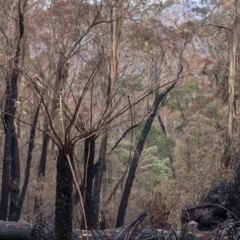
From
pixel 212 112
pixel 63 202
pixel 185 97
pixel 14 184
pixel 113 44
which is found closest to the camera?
pixel 63 202

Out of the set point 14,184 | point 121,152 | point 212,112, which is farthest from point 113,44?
point 121,152

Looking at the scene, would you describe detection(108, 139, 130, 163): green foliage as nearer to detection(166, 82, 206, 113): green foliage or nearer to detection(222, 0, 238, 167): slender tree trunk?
detection(166, 82, 206, 113): green foliage

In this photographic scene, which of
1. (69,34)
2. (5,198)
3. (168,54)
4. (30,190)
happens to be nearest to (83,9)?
(69,34)

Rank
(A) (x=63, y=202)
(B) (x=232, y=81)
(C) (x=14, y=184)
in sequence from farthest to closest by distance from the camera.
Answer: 1. (B) (x=232, y=81)
2. (C) (x=14, y=184)
3. (A) (x=63, y=202)

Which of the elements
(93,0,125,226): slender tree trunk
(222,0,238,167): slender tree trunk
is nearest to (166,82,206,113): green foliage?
(222,0,238,167): slender tree trunk

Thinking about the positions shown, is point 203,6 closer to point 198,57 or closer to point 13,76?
point 198,57

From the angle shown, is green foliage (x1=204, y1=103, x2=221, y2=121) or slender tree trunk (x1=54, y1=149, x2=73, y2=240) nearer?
slender tree trunk (x1=54, y1=149, x2=73, y2=240)

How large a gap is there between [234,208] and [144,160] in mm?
16776

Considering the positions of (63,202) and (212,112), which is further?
(212,112)

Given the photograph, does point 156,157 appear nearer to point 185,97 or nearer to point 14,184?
point 185,97

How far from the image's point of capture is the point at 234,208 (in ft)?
18.4

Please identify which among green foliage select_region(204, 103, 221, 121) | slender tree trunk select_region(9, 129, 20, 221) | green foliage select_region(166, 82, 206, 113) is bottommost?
slender tree trunk select_region(9, 129, 20, 221)

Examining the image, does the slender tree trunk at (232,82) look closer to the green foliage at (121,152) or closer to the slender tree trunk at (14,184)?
the green foliage at (121,152)

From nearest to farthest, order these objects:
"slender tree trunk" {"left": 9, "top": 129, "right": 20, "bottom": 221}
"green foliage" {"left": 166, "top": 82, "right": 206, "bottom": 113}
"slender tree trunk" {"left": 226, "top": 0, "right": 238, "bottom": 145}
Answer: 1. "slender tree trunk" {"left": 9, "top": 129, "right": 20, "bottom": 221}
2. "slender tree trunk" {"left": 226, "top": 0, "right": 238, "bottom": 145}
3. "green foliage" {"left": 166, "top": 82, "right": 206, "bottom": 113}
